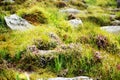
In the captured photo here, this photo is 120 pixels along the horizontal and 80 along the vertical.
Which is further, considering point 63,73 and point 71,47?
point 71,47

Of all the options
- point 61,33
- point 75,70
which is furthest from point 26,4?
point 75,70

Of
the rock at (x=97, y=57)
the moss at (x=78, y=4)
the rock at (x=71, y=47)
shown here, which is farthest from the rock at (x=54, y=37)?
the moss at (x=78, y=4)

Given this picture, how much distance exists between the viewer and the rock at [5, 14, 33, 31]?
1045cm

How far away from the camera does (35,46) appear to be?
8328 millimetres

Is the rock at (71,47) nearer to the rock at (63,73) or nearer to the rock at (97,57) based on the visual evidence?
the rock at (97,57)

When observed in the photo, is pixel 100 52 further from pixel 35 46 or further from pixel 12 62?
pixel 12 62

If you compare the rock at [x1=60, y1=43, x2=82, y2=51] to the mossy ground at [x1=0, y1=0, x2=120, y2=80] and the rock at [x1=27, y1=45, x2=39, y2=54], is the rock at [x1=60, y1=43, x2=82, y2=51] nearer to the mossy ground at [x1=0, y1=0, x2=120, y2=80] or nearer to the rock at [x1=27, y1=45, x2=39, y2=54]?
the mossy ground at [x1=0, y1=0, x2=120, y2=80]

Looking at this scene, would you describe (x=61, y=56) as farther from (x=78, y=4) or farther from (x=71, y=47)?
(x=78, y=4)

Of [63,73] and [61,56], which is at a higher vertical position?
[61,56]

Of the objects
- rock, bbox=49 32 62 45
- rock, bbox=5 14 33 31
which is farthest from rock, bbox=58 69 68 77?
rock, bbox=5 14 33 31

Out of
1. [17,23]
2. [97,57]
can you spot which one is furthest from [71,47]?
[17,23]

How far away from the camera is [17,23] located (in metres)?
10.7

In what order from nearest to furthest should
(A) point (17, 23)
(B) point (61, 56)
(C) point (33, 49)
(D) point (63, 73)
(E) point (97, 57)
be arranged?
1. (D) point (63, 73)
2. (B) point (61, 56)
3. (E) point (97, 57)
4. (C) point (33, 49)
5. (A) point (17, 23)

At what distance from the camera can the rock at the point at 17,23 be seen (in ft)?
34.3
